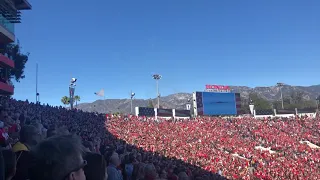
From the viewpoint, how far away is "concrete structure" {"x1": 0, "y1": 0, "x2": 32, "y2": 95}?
85.5ft

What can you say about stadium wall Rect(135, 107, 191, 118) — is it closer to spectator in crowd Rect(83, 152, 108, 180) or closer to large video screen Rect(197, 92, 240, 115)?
large video screen Rect(197, 92, 240, 115)

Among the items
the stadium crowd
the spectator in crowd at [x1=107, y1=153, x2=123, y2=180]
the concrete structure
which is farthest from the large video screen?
the spectator in crowd at [x1=107, y1=153, x2=123, y2=180]

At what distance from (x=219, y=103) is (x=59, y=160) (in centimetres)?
3734

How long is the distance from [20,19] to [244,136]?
22562 mm

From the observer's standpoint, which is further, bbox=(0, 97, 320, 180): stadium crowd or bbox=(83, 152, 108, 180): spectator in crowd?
bbox=(0, 97, 320, 180): stadium crowd

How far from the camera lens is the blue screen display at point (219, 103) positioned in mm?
37706

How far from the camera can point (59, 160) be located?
1.78 meters

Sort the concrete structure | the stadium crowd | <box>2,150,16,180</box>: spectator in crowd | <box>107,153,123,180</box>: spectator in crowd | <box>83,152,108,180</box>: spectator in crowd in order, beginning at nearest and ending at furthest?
1. <box>83,152,108,180</box>: spectator in crowd
2. <box>2,150,16,180</box>: spectator in crowd
3. <box>107,153,123,180</box>: spectator in crowd
4. the stadium crowd
5. the concrete structure

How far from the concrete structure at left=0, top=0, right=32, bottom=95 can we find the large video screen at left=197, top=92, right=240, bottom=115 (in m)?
19.0

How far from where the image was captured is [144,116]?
111 feet

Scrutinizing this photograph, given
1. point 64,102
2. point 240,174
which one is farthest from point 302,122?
point 64,102

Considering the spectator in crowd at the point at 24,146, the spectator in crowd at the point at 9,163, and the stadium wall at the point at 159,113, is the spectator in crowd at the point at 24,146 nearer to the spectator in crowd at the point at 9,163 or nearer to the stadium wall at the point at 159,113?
the spectator in crowd at the point at 9,163

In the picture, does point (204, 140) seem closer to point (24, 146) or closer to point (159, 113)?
point (159, 113)

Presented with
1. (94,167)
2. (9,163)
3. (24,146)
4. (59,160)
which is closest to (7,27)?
(24,146)
